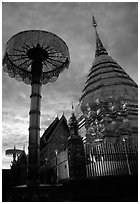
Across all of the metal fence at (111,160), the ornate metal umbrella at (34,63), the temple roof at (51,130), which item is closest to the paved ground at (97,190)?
the metal fence at (111,160)

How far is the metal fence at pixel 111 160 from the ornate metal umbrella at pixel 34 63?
2815mm

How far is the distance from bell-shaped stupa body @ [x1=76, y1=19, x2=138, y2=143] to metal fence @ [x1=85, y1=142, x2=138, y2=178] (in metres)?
3.74

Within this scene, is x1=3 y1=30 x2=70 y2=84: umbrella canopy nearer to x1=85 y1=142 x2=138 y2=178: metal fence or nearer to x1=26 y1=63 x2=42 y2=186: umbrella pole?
x1=26 y1=63 x2=42 y2=186: umbrella pole

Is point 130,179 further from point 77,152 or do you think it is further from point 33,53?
point 33,53

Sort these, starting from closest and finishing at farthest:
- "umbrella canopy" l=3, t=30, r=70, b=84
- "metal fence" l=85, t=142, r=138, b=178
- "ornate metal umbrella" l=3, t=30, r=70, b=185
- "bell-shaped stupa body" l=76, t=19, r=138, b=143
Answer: "ornate metal umbrella" l=3, t=30, r=70, b=185
"metal fence" l=85, t=142, r=138, b=178
"umbrella canopy" l=3, t=30, r=70, b=84
"bell-shaped stupa body" l=76, t=19, r=138, b=143

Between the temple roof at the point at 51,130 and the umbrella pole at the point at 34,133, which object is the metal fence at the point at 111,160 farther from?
the temple roof at the point at 51,130

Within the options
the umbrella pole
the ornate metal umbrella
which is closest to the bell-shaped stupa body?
the ornate metal umbrella

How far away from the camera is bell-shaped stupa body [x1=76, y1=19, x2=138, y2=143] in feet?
44.8

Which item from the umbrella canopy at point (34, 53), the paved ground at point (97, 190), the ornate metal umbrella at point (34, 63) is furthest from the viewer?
the umbrella canopy at point (34, 53)

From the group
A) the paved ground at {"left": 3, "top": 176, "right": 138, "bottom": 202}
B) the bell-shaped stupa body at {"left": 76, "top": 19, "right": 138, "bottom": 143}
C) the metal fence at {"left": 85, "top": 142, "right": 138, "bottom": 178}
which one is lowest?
the paved ground at {"left": 3, "top": 176, "right": 138, "bottom": 202}

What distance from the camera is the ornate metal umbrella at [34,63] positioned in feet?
20.2

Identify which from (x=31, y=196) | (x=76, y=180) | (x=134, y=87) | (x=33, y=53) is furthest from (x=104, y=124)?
(x=31, y=196)

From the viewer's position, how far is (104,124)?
12.9 meters

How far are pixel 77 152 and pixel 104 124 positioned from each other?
620cm
